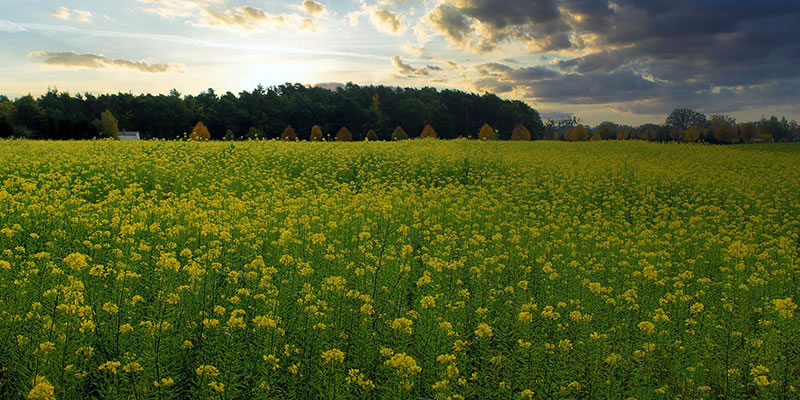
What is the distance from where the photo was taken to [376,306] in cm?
597

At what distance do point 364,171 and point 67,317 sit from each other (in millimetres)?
15406

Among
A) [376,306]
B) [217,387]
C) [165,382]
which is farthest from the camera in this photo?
[376,306]

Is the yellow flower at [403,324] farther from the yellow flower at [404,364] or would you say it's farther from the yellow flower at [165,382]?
the yellow flower at [165,382]

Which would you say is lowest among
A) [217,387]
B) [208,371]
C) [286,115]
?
[217,387]

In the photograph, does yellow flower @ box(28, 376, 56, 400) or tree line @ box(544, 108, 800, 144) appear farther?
tree line @ box(544, 108, 800, 144)

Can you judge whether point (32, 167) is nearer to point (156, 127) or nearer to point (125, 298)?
point (125, 298)

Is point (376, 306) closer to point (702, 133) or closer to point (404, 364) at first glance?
point (404, 364)

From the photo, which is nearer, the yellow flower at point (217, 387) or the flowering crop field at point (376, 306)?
the yellow flower at point (217, 387)

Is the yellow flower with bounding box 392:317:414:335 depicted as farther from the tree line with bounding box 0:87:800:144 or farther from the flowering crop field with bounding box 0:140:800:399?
the tree line with bounding box 0:87:800:144

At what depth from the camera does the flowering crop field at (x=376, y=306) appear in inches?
176

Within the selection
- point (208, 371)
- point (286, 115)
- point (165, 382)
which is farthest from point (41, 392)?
point (286, 115)

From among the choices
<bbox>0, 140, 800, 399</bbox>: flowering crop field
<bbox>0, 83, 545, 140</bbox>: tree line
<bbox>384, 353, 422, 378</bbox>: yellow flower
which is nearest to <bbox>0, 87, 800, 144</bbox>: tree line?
<bbox>0, 83, 545, 140</bbox>: tree line

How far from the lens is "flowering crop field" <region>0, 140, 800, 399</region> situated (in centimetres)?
447

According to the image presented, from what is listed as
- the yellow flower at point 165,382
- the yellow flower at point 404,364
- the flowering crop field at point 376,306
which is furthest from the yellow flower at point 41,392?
the yellow flower at point 404,364
